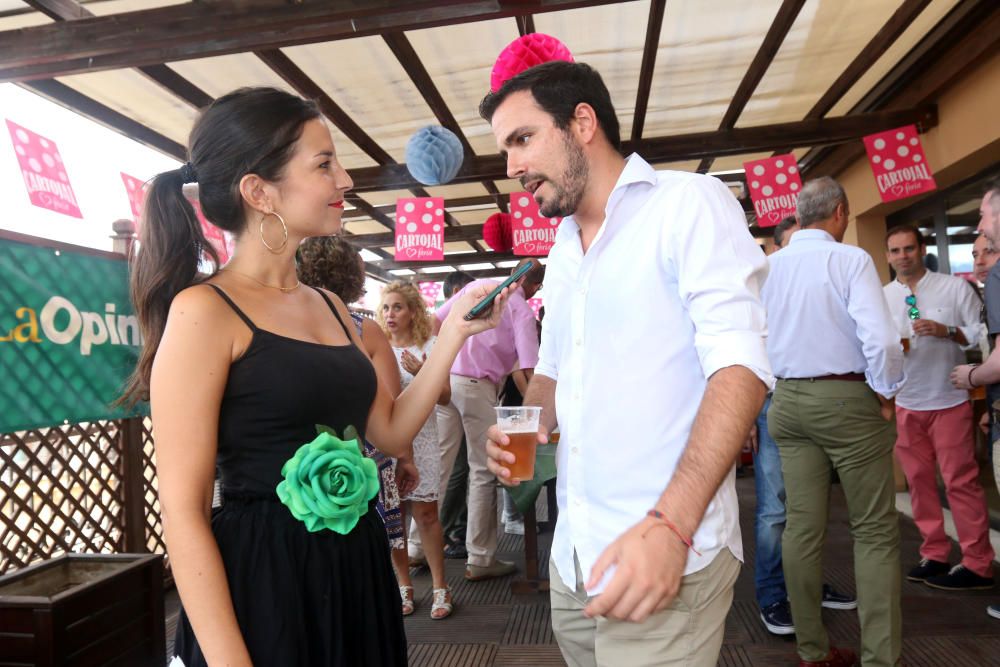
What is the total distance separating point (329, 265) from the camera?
104 inches

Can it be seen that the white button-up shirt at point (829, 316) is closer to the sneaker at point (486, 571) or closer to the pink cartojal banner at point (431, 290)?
the sneaker at point (486, 571)

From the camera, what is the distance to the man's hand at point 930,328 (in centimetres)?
346

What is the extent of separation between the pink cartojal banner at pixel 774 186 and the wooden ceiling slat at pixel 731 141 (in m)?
0.14

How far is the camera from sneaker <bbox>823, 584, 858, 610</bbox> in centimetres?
311

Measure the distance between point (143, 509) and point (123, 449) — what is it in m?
0.32

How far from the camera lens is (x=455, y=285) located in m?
4.75

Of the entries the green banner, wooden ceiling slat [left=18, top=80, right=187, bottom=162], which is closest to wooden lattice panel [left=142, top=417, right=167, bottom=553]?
the green banner

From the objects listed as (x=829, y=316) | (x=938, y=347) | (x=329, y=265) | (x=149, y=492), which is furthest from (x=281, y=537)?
(x=938, y=347)

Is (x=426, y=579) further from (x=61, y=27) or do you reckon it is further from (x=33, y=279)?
(x=61, y=27)

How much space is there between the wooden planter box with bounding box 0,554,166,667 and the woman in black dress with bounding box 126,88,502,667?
0.86 metres

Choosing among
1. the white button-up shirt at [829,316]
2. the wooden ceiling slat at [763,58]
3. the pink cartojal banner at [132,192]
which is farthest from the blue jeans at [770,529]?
the pink cartojal banner at [132,192]

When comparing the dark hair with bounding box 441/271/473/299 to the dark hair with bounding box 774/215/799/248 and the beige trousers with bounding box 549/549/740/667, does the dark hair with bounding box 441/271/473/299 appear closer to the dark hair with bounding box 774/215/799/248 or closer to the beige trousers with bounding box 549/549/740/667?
the dark hair with bounding box 774/215/799/248

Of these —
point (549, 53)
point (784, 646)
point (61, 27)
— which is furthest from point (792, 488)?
point (61, 27)

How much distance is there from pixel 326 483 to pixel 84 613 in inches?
47.9
